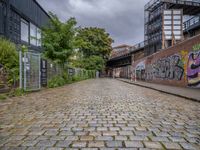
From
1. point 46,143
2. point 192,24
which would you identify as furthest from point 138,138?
point 192,24

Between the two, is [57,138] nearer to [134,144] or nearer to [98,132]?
[98,132]

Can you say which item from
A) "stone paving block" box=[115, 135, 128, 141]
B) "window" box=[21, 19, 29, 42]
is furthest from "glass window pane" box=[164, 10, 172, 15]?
"stone paving block" box=[115, 135, 128, 141]

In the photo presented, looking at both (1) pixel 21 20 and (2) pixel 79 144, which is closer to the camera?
(2) pixel 79 144

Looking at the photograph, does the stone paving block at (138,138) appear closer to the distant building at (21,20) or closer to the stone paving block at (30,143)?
the stone paving block at (30,143)

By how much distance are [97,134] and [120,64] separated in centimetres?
5422

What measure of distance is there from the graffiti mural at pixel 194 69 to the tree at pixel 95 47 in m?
38.6

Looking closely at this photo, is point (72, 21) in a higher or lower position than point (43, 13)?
lower

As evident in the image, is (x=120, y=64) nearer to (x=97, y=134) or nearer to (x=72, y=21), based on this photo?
(x=72, y=21)

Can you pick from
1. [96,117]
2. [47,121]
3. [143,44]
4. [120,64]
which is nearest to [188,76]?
[96,117]

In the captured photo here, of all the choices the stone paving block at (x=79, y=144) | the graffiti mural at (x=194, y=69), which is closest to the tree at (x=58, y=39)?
the graffiti mural at (x=194, y=69)

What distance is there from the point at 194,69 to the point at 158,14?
63.9ft

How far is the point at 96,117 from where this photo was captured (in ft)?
17.3

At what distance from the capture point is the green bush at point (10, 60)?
437 inches

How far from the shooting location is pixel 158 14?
32250mm
